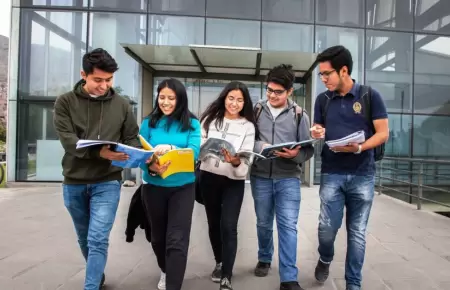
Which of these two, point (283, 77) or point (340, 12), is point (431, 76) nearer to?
point (340, 12)

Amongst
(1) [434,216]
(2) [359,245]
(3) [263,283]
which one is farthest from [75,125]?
(1) [434,216]

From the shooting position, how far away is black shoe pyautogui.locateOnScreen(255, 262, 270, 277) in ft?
11.4

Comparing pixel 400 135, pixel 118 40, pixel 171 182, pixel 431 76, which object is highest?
pixel 118 40

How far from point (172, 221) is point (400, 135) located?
11.2 metres

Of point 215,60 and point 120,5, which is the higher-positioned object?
point 120,5

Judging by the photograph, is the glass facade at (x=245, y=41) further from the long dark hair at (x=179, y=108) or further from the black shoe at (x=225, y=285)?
the black shoe at (x=225, y=285)

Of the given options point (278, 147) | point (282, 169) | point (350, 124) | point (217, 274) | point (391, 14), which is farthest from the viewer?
point (391, 14)

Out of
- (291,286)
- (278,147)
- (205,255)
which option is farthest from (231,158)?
(205,255)

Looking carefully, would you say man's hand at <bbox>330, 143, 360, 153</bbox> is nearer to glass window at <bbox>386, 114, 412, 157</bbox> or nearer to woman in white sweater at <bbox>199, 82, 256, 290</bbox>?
woman in white sweater at <bbox>199, 82, 256, 290</bbox>

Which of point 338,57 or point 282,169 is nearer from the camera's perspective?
point 338,57

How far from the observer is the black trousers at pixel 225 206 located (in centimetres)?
300

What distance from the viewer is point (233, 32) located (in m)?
11.1

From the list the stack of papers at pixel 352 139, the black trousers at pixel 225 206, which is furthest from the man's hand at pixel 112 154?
the stack of papers at pixel 352 139

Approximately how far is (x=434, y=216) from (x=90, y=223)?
21.2 feet
